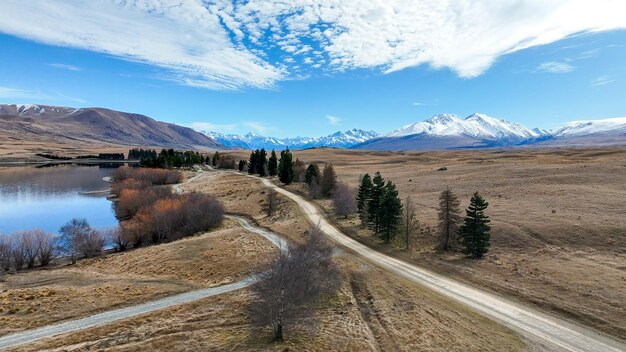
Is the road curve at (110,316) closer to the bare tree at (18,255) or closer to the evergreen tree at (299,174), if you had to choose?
the bare tree at (18,255)

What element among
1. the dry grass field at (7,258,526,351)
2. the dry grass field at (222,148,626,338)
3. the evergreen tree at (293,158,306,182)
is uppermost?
the evergreen tree at (293,158,306,182)

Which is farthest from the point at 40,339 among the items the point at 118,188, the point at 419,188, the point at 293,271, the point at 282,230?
the point at 118,188

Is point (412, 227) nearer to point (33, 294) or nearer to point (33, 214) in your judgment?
point (33, 294)

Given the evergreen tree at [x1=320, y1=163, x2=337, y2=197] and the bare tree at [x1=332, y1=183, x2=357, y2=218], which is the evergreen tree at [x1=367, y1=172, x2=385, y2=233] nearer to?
the bare tree at [x1=332, y1=183, x2=357, y2=218]

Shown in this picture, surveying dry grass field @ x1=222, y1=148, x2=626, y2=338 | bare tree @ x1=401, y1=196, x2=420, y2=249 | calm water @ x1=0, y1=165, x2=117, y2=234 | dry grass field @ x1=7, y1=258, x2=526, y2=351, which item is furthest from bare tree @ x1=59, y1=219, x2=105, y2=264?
bare tree @ x1=401, y1=196, x2=420, y2=249

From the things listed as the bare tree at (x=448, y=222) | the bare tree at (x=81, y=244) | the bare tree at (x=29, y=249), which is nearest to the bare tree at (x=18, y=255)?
the bare tree at (x=29, y=249)

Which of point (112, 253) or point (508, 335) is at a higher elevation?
point (508, 335)
